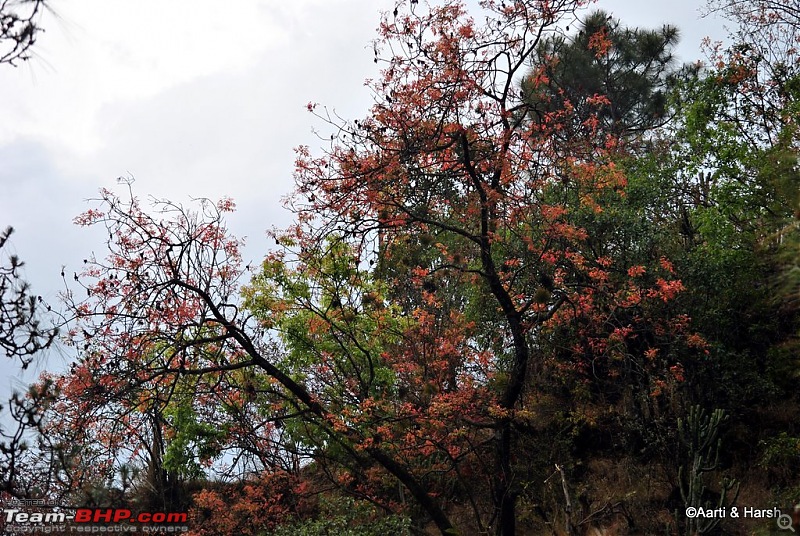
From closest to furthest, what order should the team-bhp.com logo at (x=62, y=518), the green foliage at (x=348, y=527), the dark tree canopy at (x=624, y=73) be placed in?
the team-bhp.com logo at (x=62, y=518) < the green foliage at (x=348, y=527) < the dark tree canopy at (x=624, y=73)

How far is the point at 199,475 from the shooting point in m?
12.9

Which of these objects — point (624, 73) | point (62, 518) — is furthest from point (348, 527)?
point (624, 73)

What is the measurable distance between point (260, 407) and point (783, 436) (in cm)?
829

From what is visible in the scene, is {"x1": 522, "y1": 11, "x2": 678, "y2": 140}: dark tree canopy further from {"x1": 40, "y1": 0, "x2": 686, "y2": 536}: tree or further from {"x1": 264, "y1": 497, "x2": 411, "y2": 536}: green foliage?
{"x1": 264, "y1": 497, "x2": 411, "y2": 536}: green foliage

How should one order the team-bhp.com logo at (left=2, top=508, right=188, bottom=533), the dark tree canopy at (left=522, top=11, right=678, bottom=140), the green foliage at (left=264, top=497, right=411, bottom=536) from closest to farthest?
the team-bhp.com logo at (left=2, top=508, right=188, bottom=533) < the green foliage at (left=264, top=497, right=411, bottom=536) < the dark tree canopy at (left=522, top=11, right=678, bottom=140)

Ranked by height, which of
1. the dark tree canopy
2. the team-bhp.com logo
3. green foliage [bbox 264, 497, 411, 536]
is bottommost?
green foliage [bbox 264, 497, 411, 536]

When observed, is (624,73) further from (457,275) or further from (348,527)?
(348,527)

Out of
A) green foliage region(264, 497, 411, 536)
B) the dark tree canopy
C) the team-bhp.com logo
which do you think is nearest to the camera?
the team-bhp.com logo

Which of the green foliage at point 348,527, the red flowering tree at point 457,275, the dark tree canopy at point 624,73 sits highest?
the dark tree canopy at point 624,73

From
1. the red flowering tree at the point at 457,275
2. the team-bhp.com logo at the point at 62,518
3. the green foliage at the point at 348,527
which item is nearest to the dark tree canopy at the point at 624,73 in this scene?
the red flowering tree at the point at 457,275

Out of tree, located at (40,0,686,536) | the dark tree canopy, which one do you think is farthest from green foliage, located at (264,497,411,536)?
the dark tree canopy

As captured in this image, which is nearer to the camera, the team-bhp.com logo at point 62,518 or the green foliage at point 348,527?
the team-bhp.com logo at point 62,518

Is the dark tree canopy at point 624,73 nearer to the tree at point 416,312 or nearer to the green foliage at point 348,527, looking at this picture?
the tree at point 416,312

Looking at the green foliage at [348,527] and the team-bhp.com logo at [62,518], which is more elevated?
the team-bhp.com logo at [62,518]
